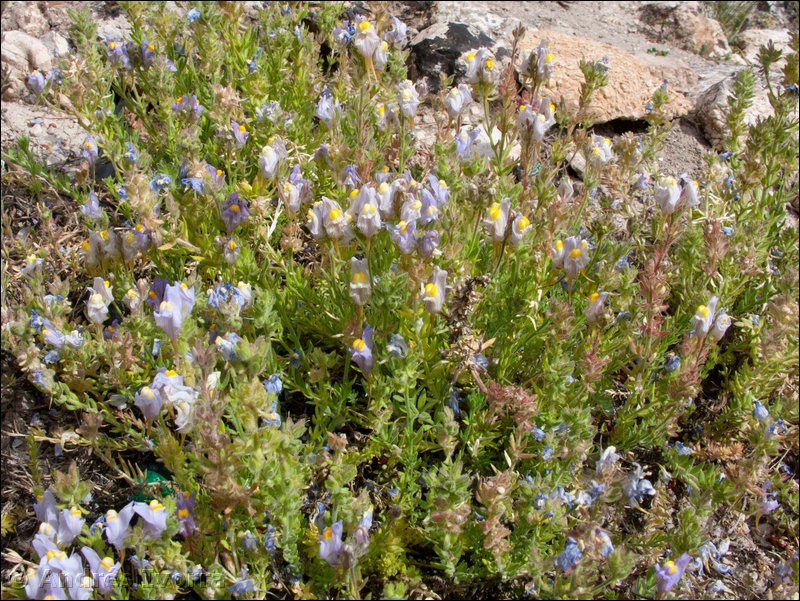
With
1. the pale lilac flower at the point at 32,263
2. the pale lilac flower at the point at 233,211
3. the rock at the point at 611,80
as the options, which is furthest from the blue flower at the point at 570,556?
the rock at the point at 611,80

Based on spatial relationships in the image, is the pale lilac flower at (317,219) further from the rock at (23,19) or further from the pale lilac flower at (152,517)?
the rock at (23,19)

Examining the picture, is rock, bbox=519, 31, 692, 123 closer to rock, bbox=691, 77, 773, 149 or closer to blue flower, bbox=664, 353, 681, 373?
rock, bbox=691, 77, 773, 149

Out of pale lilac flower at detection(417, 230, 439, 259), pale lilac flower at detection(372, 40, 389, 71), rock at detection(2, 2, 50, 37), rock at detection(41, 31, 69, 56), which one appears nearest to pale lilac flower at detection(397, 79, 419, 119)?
pale lilac flower at detection(372, 40, 389, 71)

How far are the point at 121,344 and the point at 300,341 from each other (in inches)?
37.3

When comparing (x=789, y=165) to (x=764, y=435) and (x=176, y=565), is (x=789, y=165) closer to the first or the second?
(x=764, y=435)

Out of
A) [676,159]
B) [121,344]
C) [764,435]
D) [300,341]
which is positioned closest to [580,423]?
[764,435]

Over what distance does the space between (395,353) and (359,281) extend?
341mm

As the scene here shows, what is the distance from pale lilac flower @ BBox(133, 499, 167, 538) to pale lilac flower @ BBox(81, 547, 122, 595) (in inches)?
7.2

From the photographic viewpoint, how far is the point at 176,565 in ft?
8.97

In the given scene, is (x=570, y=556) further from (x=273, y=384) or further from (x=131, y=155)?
(x=131, y=155)

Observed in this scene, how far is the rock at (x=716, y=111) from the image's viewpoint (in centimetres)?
539

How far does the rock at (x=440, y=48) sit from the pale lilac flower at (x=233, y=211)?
258 cm

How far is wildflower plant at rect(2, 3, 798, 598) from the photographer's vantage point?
9.18ft

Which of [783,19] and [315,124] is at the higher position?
[783,19]
